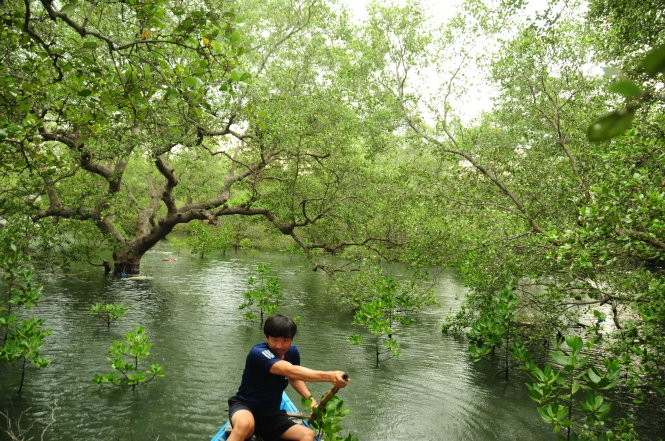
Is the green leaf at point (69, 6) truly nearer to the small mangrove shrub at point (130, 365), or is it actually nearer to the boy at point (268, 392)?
the boy at point (268, 392)

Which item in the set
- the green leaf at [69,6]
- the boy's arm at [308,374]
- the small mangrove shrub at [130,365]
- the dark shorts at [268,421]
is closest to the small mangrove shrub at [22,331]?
the small mangrove shrub at [130,365]

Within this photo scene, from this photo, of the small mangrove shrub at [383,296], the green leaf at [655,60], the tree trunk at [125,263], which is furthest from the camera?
the tree trunk at [125,263]

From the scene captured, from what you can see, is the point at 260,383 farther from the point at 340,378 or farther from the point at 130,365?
the point at 130,365

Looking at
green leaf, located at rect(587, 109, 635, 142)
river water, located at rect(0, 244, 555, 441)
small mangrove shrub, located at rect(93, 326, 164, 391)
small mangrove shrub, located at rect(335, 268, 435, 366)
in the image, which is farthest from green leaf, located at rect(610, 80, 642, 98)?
small mangrove shrub, located at rect(335, 268, 435, 366)

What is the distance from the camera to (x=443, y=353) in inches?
518

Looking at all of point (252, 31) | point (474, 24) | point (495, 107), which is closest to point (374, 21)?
point (474, 24)

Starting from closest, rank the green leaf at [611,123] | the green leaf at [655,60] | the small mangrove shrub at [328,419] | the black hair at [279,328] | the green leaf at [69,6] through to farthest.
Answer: the green leaf at [655,60]
the green leaf at [611,123]
the green leaf at [69,6]
the small mangrove shrub at [328,419]
the black hair at [279,328]

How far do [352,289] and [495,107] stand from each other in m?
8.32

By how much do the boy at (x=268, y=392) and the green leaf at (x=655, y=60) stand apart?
14.8 ft

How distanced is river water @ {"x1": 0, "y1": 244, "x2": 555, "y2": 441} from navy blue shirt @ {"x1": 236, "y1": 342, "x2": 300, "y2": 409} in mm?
3151

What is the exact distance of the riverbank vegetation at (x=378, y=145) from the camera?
595 centimetres

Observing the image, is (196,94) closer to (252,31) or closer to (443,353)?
(443,353)

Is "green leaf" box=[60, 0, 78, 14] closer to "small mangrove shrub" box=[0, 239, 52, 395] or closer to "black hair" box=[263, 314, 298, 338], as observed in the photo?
"black hair" box=[263, 314, 298, 338]

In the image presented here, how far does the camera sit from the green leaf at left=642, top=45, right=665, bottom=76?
30.8 inches
